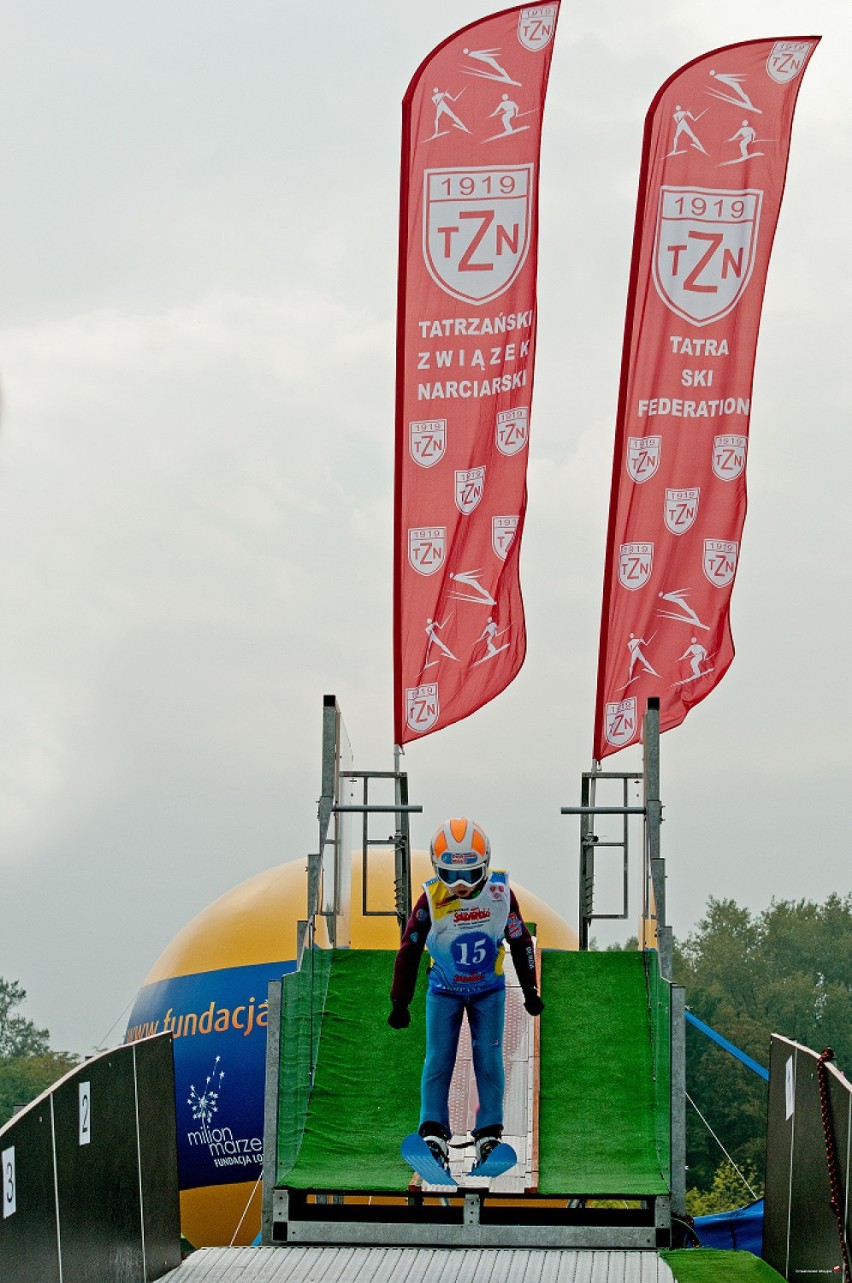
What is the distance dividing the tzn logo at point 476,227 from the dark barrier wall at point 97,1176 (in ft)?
26.3

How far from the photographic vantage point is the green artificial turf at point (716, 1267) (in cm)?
829

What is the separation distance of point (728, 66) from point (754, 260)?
1884mm

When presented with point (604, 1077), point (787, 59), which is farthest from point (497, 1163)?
point (787, 59)

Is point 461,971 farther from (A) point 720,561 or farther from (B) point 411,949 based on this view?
(A) point 720,561

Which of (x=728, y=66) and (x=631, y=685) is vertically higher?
(x=728, y=66)

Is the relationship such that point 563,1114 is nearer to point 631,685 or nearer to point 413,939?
point 413,939

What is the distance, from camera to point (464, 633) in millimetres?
14883

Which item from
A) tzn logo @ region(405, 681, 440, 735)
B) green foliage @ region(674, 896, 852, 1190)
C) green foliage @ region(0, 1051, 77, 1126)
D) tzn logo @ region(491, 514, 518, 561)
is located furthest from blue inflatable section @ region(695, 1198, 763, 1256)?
green foliage @ region(0, 1051, 77, 1126)

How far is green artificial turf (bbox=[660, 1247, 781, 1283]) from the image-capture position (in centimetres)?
829

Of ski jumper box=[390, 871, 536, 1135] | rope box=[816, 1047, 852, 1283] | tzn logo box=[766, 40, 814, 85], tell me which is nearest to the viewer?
rope box=[816, 1047, 852, 1283]

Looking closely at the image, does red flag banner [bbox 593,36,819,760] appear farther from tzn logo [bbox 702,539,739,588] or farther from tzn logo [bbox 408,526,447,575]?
tzn logo [bbox 408,526,447,575]

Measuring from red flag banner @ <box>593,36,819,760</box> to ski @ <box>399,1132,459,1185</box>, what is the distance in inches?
247

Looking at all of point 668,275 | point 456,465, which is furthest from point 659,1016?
point 668,275

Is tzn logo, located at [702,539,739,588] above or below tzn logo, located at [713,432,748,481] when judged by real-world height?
below
